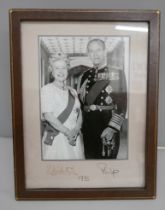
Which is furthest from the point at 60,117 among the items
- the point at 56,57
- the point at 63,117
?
the point at 56,57

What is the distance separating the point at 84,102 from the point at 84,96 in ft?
0.04

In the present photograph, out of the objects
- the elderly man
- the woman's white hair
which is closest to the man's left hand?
the elderly man

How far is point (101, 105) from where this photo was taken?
0.52m

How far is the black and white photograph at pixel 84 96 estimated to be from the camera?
1.67 feet

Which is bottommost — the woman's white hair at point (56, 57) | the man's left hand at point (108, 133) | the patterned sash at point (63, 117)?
the man's left hand at point (108, 133)

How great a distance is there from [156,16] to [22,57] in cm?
25

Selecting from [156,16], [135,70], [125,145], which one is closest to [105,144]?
[125,145]
